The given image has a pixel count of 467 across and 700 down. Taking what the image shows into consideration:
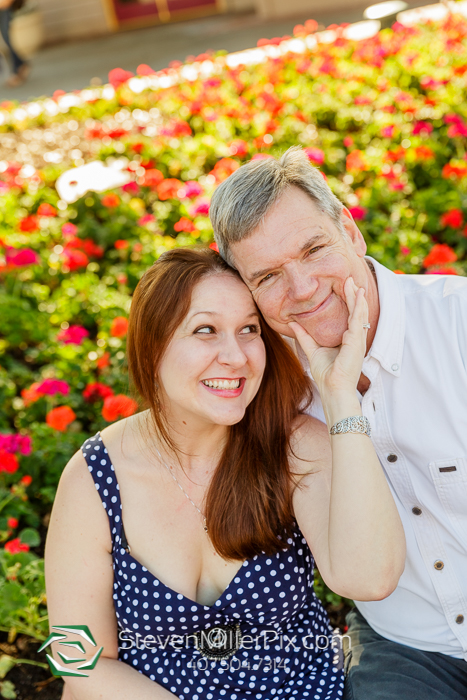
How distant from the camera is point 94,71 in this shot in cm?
1240

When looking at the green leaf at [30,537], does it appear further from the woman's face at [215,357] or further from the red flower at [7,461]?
the woman's face at [215,357]

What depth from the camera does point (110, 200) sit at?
514 centimetres

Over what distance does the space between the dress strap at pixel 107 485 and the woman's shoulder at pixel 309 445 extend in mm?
582

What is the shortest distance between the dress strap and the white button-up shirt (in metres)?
0.85

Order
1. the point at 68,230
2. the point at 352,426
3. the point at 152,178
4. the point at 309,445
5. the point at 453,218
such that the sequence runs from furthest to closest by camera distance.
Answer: the point at 152,178 < the point at 68,230 < the point at 453,218 < the point at 309,445 < the point at 352,426

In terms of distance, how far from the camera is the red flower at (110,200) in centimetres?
512

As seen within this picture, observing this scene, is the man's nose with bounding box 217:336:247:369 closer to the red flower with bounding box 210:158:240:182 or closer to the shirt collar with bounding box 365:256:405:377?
the shirt collar with bounding box 365:256:405:377

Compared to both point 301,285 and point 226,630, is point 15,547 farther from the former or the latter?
point 301,285

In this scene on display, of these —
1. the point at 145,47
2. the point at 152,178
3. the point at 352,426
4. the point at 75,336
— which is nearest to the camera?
the point at 352,426

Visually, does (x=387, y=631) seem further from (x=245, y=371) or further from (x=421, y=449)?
(x=245, y=371)

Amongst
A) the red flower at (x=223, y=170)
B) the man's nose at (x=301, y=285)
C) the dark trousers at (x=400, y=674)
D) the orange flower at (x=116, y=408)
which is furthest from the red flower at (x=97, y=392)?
the red flower at (x=223, y=170)

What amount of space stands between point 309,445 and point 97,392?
1.76m

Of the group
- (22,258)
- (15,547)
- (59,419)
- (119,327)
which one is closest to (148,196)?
(22,258)

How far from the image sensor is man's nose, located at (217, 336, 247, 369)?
1987mm
